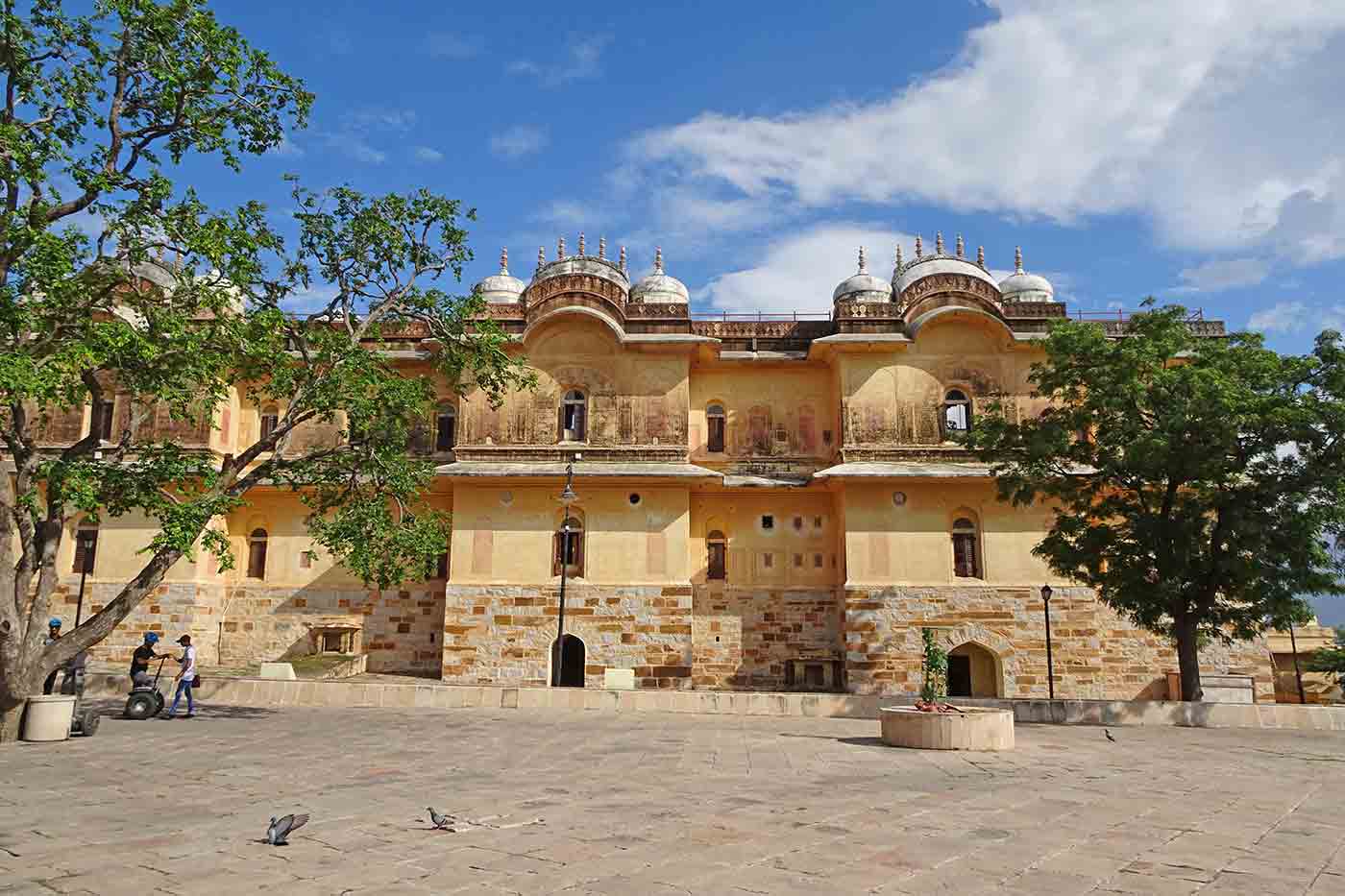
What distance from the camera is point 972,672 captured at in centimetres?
2138

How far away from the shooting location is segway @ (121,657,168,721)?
1320cm

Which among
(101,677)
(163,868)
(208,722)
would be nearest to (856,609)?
(208,722)

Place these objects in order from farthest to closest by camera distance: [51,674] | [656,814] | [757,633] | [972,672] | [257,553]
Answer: [257,553] → [757,633] → [972,672] → [51,674] → [656,814]

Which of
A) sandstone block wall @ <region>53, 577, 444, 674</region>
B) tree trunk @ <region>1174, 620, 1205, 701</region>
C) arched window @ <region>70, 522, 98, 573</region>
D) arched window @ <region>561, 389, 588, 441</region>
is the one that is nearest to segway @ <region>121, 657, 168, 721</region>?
sandstone block wall @ <region>53, 577, 444, 674</region>

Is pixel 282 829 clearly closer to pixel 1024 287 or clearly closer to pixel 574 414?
pixel 574 414

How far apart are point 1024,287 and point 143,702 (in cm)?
2271

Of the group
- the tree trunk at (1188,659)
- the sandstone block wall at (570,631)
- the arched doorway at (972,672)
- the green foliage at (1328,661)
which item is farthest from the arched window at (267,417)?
the green foliage at (1328,661)

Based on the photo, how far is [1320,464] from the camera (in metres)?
14.9

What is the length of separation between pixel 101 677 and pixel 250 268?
9.66 metres

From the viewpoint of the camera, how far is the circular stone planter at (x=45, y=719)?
35.3ft

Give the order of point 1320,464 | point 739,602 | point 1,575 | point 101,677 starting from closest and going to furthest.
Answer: point 1,575 < point 1320,464 < point 101,677 < point 739,602

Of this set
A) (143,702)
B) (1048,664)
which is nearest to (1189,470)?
(1048,664)

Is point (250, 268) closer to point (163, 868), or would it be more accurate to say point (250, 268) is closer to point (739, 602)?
point (163, 868)

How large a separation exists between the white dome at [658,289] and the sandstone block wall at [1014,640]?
30.1 feet
